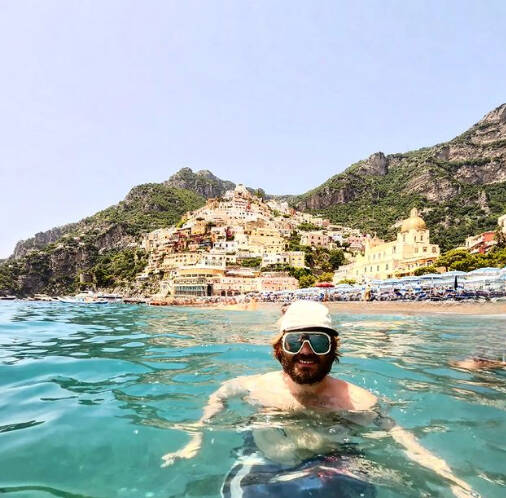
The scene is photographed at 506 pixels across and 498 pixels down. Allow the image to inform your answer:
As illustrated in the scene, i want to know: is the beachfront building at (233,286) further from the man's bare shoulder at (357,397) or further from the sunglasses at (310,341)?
the sunglasses at (310,341)

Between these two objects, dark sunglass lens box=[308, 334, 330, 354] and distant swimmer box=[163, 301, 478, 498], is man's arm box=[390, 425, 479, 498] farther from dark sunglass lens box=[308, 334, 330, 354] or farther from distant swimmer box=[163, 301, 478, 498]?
dark sunglass lens box=[308, 334, 330, 354]

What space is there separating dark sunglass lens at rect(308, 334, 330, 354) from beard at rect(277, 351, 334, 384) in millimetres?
77

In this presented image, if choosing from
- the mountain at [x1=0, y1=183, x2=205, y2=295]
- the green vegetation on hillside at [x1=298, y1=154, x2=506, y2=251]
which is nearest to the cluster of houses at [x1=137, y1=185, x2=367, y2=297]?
the mountain at [x1=0, y1=183, x2=205, y2=295]

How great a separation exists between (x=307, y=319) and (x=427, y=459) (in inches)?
58.5

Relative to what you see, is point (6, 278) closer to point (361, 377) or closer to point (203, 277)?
point (203, 277)

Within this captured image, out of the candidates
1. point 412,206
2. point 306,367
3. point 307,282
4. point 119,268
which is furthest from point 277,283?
point 412,206

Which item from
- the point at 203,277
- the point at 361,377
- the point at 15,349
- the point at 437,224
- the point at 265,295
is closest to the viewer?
the point at 361,377

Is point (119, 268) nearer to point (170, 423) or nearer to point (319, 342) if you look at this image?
point (170, 423)

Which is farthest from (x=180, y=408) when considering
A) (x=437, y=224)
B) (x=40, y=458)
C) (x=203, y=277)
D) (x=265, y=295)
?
(x=437, y=224)

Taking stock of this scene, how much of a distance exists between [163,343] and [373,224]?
158887mm

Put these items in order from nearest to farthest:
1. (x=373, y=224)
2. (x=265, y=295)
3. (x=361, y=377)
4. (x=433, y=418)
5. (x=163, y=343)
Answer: (x=433, y=418) → (x=361, y=377) → (x=163, y=343) → (x=265, y=295) → (x=373, y=224)

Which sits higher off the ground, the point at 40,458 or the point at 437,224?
the point at 437,224

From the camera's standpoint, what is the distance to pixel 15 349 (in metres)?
8.70

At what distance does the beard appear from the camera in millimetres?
3578
